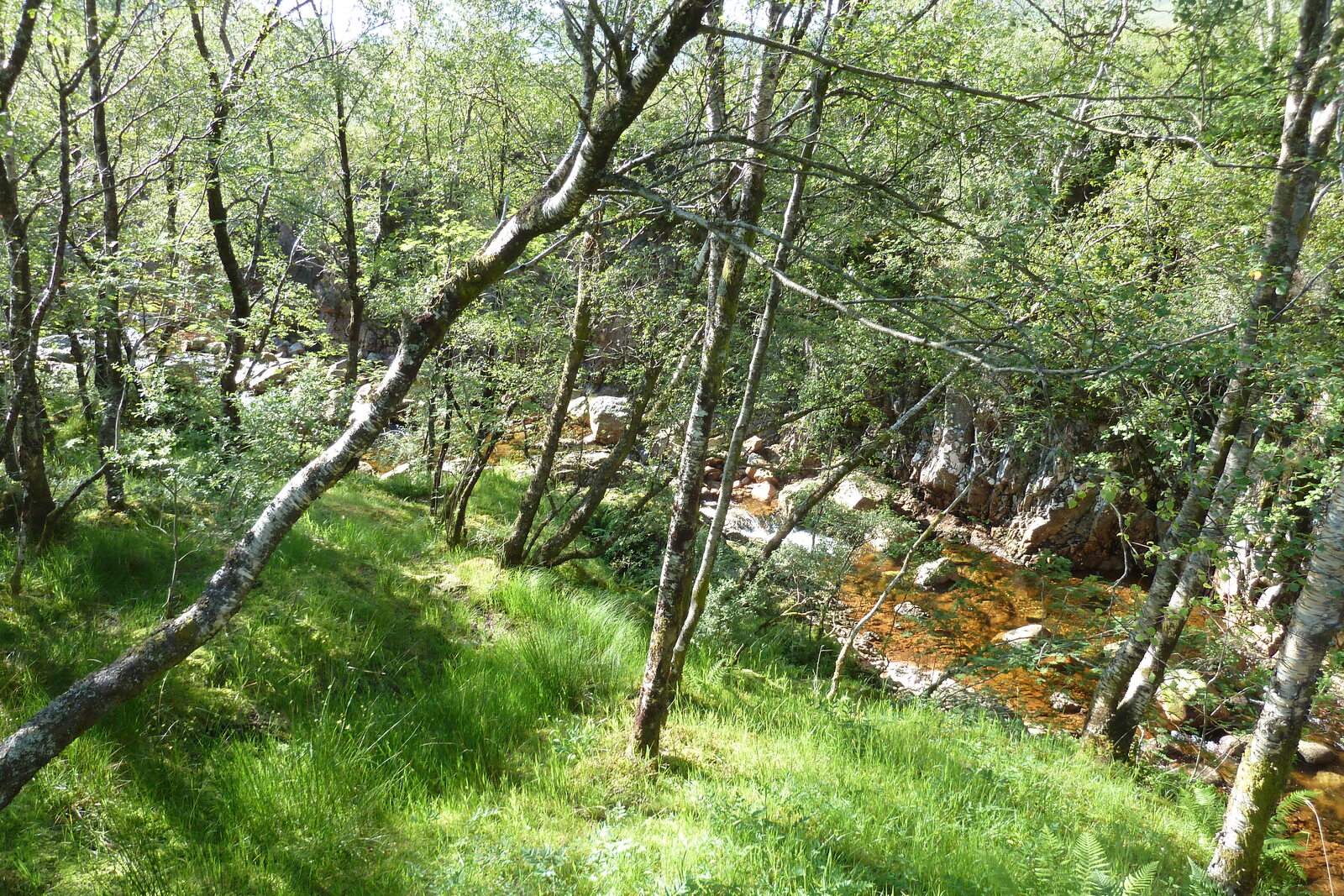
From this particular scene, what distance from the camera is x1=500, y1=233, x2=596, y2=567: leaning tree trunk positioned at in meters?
6.45

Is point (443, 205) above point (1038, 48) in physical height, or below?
below

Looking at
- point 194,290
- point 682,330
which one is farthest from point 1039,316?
point 194,290

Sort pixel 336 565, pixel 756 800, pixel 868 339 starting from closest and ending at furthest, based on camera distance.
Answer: pixel 756 800, pixel 336 565, pixel 868 339

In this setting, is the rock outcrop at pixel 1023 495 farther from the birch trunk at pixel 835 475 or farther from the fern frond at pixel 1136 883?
the fern frond at pixel 1136 883

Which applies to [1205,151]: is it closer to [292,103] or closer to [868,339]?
[868,339]

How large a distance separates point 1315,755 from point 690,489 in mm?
9210

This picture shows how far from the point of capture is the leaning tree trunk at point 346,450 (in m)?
2.48

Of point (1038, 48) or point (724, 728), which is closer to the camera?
point (724, 728)

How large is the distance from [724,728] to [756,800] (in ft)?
2.68

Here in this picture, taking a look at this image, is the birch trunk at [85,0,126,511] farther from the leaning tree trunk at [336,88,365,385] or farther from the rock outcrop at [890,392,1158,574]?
the rock outcrop at [890,392,1158,574]

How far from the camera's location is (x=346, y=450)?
2941 mm

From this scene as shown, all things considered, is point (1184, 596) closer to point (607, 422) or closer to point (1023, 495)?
point (1023, 495)

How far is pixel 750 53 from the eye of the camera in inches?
185

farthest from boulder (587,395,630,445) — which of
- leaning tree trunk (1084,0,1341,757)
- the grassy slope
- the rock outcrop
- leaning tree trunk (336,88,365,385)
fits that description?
leaning tree trunk (1084,0,1341,757)
